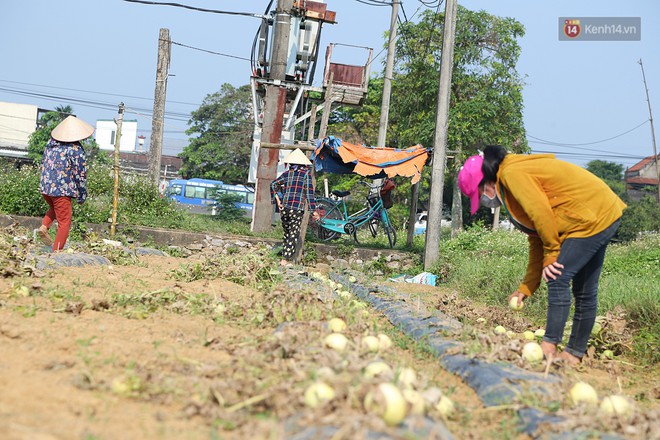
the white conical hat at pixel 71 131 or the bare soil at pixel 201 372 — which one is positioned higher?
the white conical hat at pixel 71 131

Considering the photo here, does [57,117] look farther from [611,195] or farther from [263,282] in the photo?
[611,195]

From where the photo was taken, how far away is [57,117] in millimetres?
56469

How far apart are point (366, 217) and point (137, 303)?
10738 mm

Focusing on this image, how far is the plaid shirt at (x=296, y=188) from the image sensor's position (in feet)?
40.1

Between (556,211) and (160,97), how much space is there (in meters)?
17.7

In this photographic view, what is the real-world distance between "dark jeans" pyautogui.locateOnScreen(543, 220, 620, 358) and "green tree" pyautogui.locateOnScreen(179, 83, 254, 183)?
45167mm

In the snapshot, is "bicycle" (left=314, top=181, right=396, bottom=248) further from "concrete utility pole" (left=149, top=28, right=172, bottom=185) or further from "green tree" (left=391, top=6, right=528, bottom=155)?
"green tree" (left=391, top=6, right=528, bottom=155)

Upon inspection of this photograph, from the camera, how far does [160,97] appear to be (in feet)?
69.2

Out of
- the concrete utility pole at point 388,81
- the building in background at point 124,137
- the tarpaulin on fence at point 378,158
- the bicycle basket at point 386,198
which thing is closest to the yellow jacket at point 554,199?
the tarpaulin on fence at point 378,158

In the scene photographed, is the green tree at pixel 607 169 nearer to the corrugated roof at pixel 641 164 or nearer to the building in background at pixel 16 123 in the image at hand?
the corrugated roof at pixel 641 164

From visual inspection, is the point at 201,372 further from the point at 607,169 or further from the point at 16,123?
the point at 607,169

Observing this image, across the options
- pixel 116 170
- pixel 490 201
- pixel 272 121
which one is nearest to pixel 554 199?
pixel 490 201

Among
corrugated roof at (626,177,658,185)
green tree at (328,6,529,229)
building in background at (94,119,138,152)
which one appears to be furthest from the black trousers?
building in background at (94,119,138,152)

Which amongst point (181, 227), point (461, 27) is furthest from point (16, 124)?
point (181, 227)
